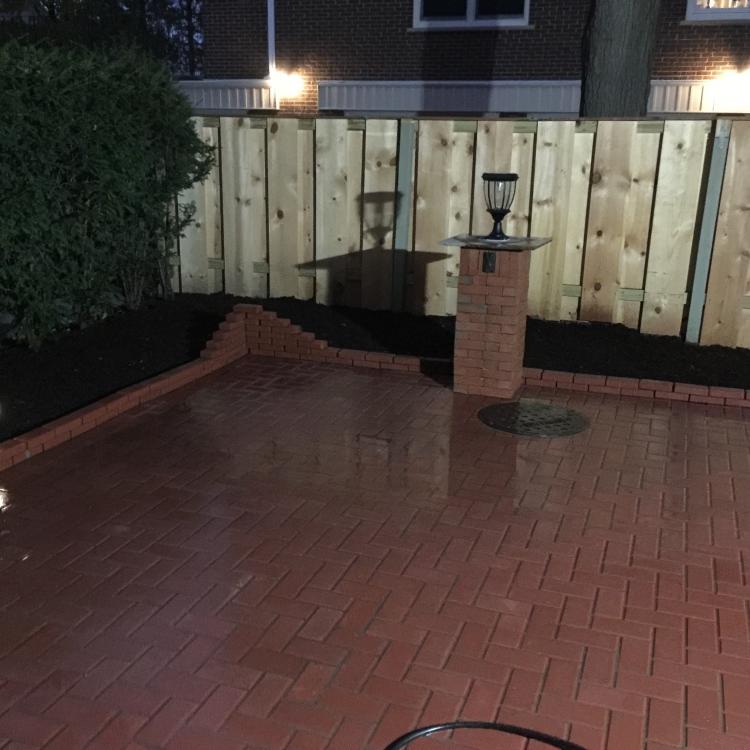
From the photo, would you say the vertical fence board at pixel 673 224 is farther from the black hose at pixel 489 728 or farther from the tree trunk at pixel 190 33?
the tree trunk at pixel 190 33

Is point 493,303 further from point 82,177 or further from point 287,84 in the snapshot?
point 287,84

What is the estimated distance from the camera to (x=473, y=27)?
17688 mm

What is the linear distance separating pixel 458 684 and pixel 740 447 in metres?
3.28

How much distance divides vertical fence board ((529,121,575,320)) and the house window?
11221mm

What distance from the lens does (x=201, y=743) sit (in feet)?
9.07

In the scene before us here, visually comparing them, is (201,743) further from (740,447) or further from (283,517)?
(740,447)

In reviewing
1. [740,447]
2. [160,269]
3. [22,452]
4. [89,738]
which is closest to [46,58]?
[160,269]

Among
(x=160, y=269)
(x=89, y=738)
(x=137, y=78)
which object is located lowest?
(x=89, y=738)

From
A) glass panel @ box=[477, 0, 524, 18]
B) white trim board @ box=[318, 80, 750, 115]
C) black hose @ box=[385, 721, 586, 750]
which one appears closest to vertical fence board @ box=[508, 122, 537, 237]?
black hose @ box=[385, 721, 586, 750]

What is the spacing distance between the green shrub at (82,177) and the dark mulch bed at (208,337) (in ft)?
1.02

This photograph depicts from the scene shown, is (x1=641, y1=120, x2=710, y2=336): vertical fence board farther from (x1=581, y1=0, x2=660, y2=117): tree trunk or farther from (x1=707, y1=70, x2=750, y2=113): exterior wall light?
(x1=707, y1=70, x2=750, y2=113): exterior wall light

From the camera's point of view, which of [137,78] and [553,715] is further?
[137,78]

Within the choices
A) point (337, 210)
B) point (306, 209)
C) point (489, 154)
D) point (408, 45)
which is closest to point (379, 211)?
point (337, 210)

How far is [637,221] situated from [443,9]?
1256 cm
